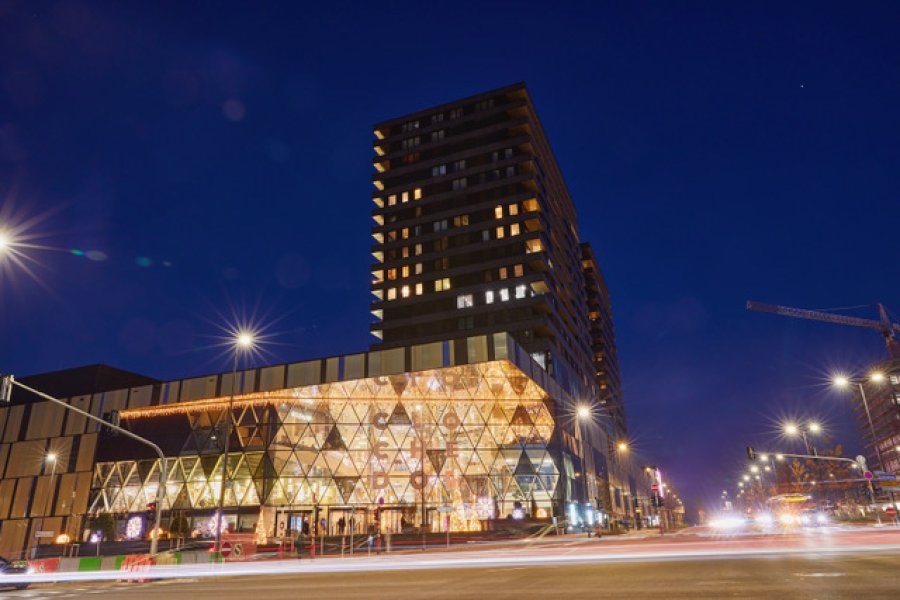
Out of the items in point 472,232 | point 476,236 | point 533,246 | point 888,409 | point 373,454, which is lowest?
point 373,454

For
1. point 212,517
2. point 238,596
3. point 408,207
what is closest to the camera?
point 238,596

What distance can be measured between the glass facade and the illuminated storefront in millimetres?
90

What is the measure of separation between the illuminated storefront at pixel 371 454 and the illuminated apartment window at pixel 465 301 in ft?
96.9

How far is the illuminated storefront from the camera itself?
52.1 meters

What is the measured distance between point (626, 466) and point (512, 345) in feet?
257

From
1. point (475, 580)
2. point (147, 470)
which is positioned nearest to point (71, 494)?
point (147, 470)

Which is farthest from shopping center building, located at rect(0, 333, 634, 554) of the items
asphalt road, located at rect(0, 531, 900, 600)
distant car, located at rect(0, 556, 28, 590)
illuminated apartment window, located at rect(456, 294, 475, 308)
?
asphalt road, located at rect(0, 531, 900, 600)

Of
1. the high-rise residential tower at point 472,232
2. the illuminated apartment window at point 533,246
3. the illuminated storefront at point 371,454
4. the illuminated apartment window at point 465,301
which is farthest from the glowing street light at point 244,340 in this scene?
the illuminated apartment window at point 533,246

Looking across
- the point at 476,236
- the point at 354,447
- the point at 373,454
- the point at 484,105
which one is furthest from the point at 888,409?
the point at 354,447

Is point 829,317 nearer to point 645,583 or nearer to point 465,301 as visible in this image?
point 465,301

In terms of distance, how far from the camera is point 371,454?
5406 cm

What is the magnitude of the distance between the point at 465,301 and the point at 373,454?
35197 millimetres

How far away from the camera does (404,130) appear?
323 feet

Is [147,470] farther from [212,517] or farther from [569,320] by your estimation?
[569,320]
